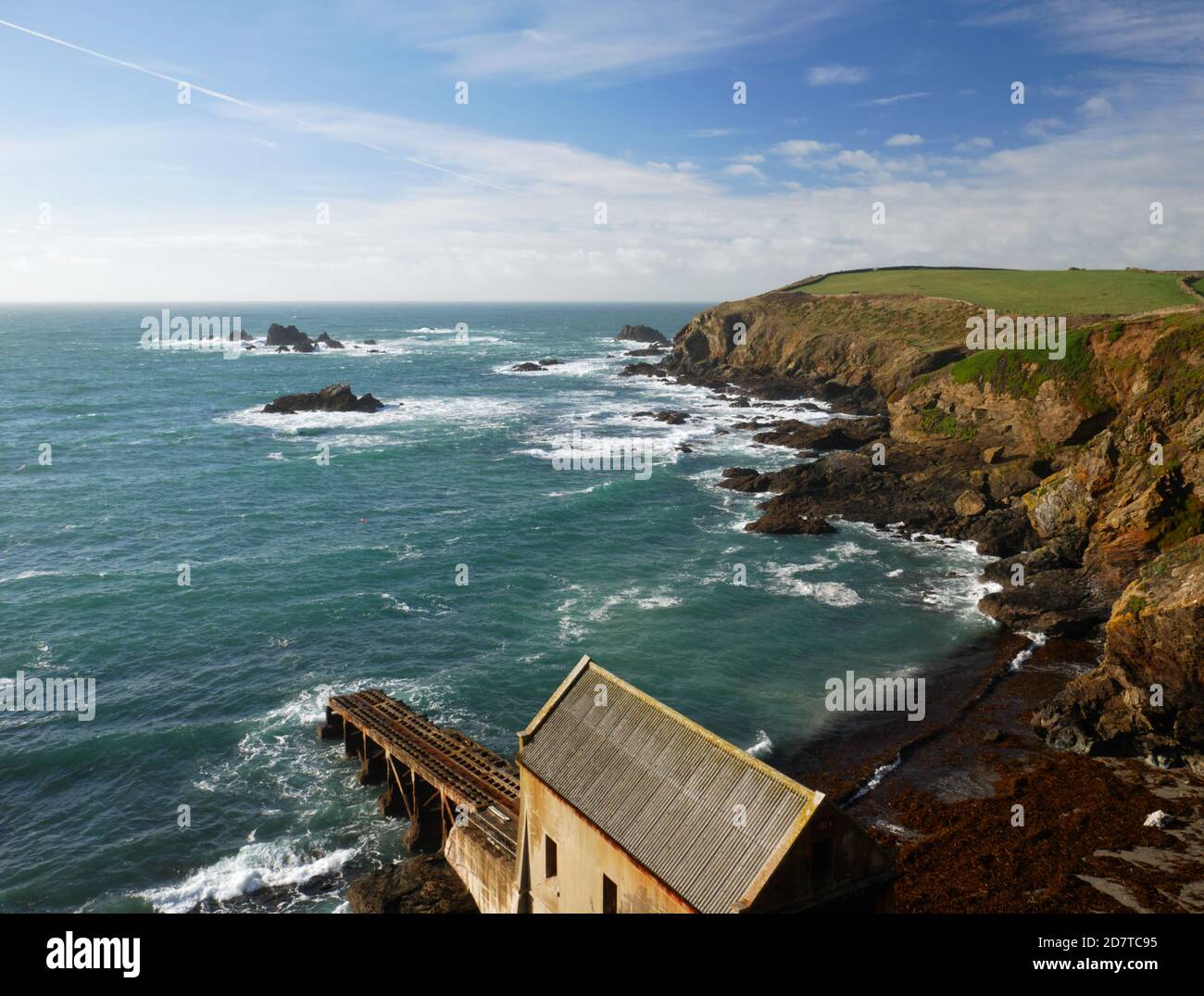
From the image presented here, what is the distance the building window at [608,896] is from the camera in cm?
1784

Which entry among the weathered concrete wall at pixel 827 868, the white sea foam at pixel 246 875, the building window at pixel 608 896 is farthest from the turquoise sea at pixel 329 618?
the weathered concrete wall at pixel 827 868

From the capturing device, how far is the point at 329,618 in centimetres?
4472

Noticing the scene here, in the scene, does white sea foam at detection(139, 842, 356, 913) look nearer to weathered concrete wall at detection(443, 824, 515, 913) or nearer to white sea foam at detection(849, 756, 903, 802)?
weathered concrete wall at detection(443, 824, 515, 913)

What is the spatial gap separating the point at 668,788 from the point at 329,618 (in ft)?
104

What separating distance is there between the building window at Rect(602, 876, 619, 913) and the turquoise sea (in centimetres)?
1204

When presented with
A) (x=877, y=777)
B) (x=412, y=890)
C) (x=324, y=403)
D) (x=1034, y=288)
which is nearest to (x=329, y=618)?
(x=412, y=890)

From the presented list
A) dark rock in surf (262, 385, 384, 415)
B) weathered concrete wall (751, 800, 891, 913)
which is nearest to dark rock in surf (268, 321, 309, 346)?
dark rock in surf (262, 385, 384, 415)

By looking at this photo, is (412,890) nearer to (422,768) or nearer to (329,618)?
(422,768)

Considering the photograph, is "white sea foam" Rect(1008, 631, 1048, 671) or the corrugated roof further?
"white sea foam" Rect(1008, 631, 1048, 671)

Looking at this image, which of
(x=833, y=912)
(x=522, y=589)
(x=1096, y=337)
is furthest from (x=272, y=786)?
(x=1096, y=337)

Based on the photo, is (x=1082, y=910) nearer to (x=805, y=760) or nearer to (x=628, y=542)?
(x=805, y=760)

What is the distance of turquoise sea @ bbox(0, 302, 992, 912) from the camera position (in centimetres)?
2934

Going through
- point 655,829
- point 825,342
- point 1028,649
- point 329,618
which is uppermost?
point 825,342

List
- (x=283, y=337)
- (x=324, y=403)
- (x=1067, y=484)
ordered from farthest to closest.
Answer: (x=283, y=337) → (x=324, y=403) → (x=1067, y=484)
